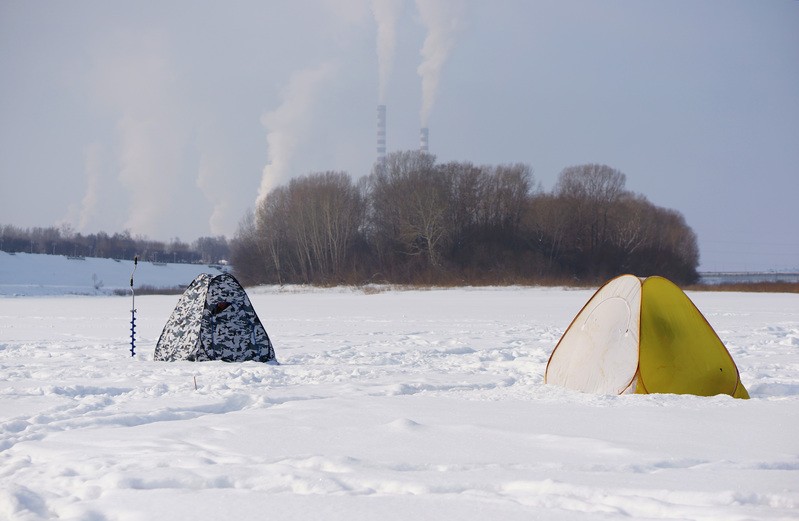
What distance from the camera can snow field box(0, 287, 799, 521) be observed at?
4.54m

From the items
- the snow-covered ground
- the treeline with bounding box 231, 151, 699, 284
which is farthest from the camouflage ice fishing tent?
the treeline with bounding box 231, 151, 699, 284

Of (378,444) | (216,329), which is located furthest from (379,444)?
(216,329)

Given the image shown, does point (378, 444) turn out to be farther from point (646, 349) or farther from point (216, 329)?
point (216, 329)

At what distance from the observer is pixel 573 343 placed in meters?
9.72

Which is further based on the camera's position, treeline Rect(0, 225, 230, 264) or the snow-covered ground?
treeline Rect(0, 225, 230, 264)

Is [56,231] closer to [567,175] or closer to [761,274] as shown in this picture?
[567,175]

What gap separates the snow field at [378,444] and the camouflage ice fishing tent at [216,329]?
44 cm

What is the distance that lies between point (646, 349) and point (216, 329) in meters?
6.83

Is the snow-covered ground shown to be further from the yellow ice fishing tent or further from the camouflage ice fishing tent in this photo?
the camouflage ice fishing tent

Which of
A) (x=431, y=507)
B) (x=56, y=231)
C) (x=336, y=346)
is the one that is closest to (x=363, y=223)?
(x=336, y=346)

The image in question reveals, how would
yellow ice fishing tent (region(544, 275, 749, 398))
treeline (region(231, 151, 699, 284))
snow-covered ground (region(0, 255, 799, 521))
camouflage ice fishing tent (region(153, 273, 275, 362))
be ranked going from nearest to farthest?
snow-covered ground (region(0, 255, 799, 521)) < yellow ice fishing tent (region(544, 275, 749, 398)) < camouflage ice fishing tent (region(153, 273, 275, 362)) < treeline (region(231, 151, 699, 284))

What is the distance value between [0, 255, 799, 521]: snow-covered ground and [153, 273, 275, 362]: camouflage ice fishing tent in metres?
0.56

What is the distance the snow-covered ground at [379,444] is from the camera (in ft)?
14.9

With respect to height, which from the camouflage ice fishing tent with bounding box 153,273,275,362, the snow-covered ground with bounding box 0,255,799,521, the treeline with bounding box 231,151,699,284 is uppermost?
the treeline with bounding box 231,151,699,284
